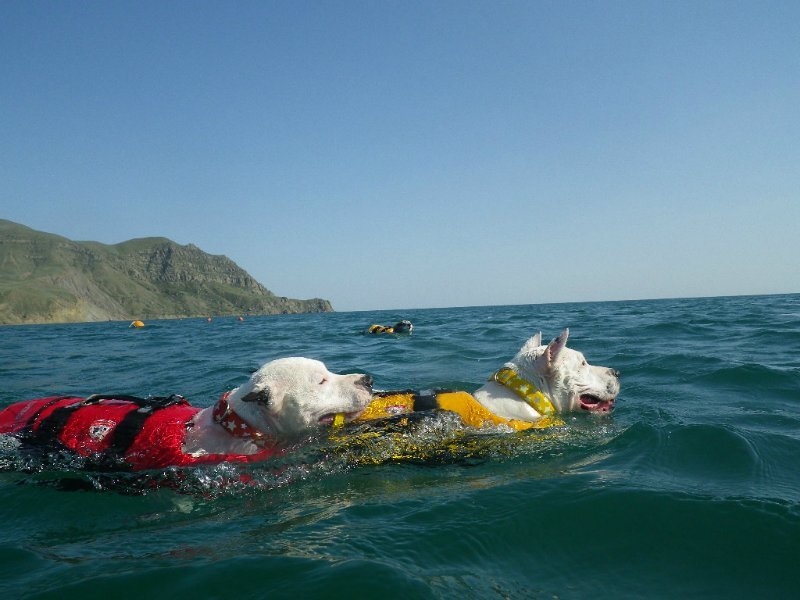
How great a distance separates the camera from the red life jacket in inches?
189

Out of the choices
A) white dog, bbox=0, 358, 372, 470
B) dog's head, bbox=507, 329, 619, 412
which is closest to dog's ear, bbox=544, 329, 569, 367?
dog's head, bbox=507, 329, 619, 412

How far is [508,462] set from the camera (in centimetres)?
465

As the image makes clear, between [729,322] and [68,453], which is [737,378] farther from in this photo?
[729,322]

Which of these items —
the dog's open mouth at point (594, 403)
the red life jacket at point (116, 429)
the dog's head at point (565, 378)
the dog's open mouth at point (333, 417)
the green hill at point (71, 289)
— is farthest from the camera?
the green hill at point (71, 289)

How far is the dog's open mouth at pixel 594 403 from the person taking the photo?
6.14 meters

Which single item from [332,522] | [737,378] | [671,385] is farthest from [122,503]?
[737,378]

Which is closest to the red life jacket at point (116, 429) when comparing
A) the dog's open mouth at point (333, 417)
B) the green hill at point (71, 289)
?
the dog's open mouth at point (333, 417)

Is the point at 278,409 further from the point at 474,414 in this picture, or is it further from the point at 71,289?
the point at 71,289

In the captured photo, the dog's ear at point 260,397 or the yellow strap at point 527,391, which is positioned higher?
the dog's ear at point 260,397

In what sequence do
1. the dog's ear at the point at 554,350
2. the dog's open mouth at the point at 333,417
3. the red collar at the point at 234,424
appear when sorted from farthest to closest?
1. the dog's ear at the point at 554,350
2. the dog's open mouth at the point at 333,417
3. the red collar at the point at 234,424

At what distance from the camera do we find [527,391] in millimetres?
5828

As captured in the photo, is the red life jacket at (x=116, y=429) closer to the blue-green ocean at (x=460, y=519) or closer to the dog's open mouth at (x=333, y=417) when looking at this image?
the blue-green ocean at (x=460, y=519)

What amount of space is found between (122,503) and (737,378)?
8958 mm

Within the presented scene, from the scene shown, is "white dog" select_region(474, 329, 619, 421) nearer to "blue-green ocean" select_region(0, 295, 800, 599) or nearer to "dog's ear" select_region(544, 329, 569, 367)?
"dog's ear" select_region(544, 329, 569, 367)
